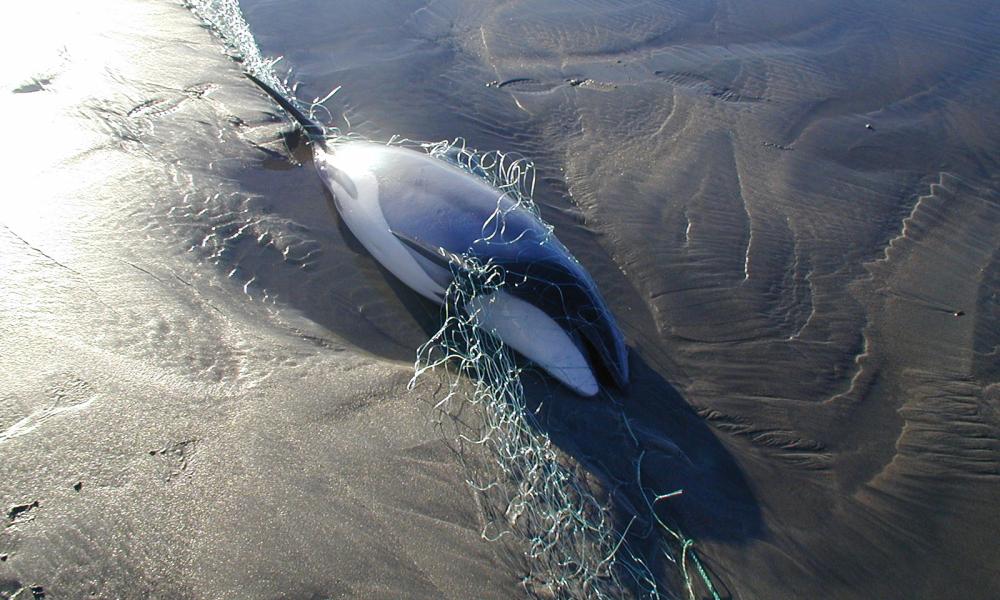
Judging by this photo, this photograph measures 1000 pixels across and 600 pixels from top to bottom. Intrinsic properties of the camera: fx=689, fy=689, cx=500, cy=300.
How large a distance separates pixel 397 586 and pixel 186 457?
110 centimetres

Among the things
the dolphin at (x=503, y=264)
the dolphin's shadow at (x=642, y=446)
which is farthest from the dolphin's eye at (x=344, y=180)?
the dolphin's shadow at (x=642, y=446)

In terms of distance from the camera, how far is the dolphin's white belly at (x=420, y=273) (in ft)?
11.9

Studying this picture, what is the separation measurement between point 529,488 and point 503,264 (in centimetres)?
116

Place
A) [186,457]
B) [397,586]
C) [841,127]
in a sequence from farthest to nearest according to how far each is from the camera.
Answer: [841,127]
[186,457]
[397,586]

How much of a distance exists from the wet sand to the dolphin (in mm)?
235

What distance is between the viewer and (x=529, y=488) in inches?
124

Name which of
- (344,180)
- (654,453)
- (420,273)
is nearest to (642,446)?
(654,453)

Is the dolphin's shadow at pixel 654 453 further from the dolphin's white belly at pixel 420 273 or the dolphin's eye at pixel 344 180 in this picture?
the dolphin's eye at pixel 344 180

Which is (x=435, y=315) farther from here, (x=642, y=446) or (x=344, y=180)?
(x=642, y=446)

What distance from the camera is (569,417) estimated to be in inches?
140

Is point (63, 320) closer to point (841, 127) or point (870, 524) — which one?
point (870, 524)

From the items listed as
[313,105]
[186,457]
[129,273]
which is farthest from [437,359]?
[313,105]

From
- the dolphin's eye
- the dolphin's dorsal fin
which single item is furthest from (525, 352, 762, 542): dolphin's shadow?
the dolphin's eye

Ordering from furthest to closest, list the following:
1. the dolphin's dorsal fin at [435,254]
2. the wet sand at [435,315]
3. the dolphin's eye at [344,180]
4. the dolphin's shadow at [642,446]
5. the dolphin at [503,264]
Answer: the dolphin's eye at [344,180] → the dolphin's dorsal fin at [435,254] → the dolphin at [503,264] → the dolphin's shadow at [642,446] → the wet sand at [435,315]
